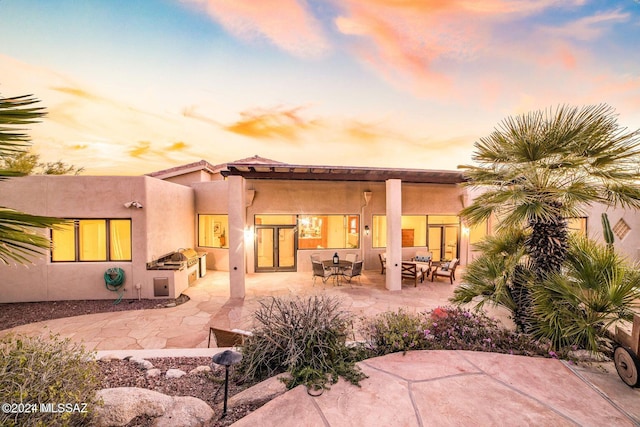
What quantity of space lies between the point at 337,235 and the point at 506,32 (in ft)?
30.5

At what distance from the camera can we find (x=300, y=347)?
11.6ft

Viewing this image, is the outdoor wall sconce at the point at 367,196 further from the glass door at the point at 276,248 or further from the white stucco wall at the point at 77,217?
the white stucco wall at the point at 77,217

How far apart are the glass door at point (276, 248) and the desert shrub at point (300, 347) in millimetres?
8346

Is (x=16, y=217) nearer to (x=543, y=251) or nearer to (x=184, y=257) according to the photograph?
(x=543, y=251)

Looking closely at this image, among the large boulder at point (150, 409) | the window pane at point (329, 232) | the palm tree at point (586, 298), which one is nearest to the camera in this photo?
the large boulder at point (150, 409)

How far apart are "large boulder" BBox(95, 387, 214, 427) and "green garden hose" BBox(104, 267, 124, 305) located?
22.6 ft

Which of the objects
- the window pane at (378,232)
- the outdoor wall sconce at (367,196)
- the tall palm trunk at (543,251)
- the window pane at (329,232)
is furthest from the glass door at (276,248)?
the tall palm trunk at (543,251)

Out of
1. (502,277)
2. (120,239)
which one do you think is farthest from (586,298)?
(120,239)

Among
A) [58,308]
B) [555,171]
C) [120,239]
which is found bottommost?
[58,308]

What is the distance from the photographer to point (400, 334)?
4.22m

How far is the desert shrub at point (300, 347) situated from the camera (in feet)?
10.9

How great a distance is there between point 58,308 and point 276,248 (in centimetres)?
746

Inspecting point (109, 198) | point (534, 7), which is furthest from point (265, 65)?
point (534, 7)

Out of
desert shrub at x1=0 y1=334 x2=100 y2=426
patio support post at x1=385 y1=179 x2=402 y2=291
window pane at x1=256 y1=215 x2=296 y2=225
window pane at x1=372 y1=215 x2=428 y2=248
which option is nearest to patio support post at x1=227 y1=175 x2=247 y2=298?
window pane at x1=256 y1=215 x2=296 y2=225
